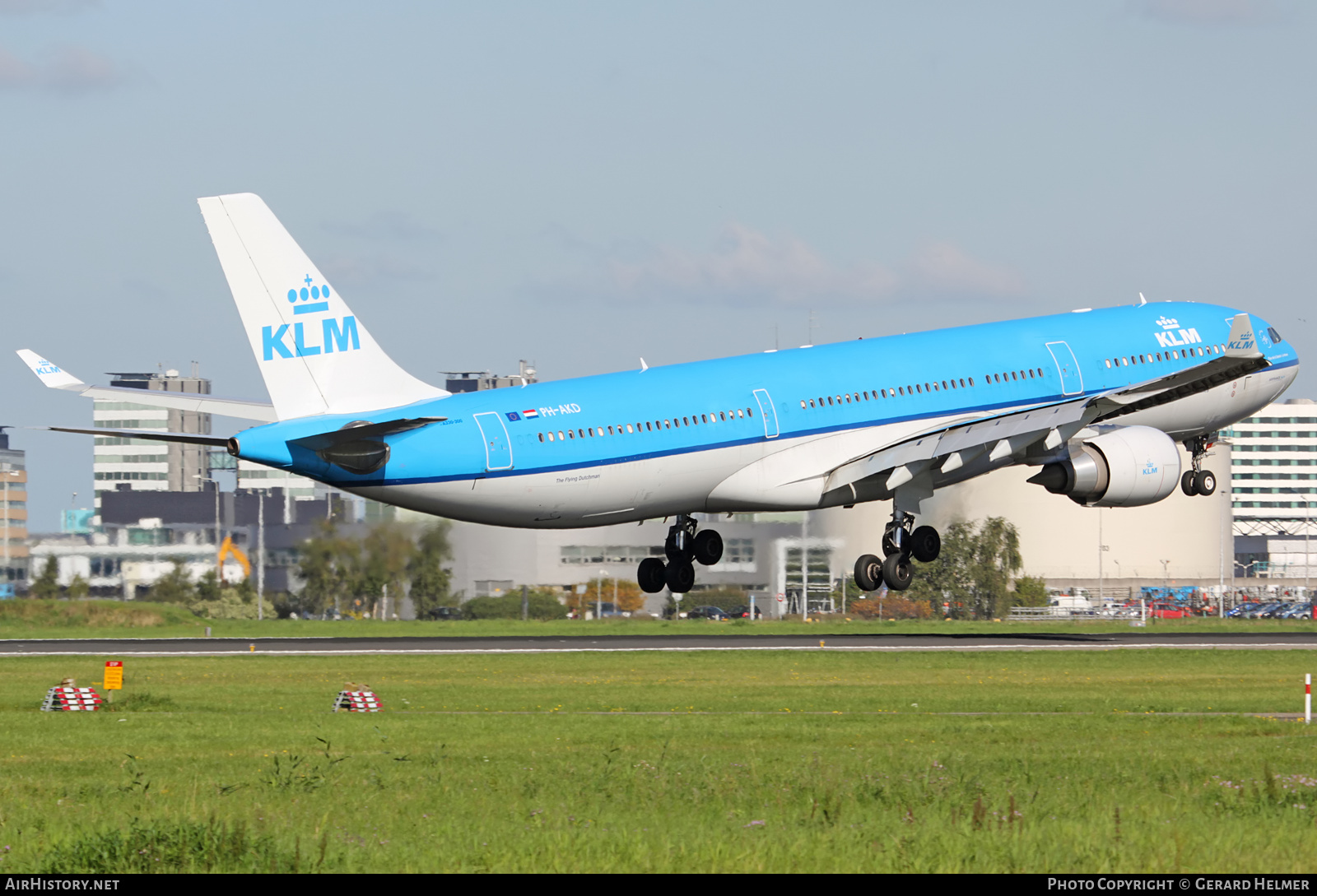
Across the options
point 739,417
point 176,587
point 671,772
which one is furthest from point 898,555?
point 176,587

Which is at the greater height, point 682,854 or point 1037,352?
point 1037,352

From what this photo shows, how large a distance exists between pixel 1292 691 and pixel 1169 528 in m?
106

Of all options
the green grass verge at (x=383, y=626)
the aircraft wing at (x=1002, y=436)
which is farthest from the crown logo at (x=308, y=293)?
the green grass verge at (x=383, y=626)

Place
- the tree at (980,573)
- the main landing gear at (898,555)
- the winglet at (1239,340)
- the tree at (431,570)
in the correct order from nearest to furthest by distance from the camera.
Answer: the winglet at (1239,340)
the main landing gear at (898,555)
the tree at (431,570)
the tree at (980,573)

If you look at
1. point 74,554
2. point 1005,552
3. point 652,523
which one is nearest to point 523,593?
point 652,523

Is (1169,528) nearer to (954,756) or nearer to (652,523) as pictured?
(652,523)

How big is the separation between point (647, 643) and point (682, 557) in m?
15.3

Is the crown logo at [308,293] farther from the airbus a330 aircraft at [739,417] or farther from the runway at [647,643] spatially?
the runway at [647,643]

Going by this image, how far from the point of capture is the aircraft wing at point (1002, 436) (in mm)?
47625

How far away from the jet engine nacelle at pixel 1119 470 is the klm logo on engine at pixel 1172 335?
524cm

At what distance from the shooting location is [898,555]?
50.6m

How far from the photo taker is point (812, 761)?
91.4 feet

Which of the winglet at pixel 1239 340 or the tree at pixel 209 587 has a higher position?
the winglet at pixel 1239 340

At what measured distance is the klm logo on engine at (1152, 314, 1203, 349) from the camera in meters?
54.3
